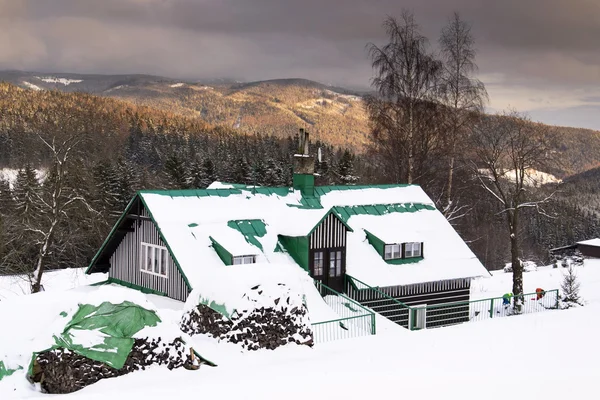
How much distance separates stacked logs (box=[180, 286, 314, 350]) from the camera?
11406mm

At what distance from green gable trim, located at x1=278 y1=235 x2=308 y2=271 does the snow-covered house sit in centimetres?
4

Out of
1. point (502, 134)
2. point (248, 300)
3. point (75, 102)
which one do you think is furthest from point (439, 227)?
point (75, 102)

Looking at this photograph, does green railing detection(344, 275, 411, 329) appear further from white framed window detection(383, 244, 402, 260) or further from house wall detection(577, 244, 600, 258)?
house wall detection(577, 244, 600, 258)

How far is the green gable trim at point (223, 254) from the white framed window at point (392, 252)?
21.5 ft

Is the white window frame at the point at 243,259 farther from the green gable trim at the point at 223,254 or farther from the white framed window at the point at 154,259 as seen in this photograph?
the white framed window at the point at 154,259

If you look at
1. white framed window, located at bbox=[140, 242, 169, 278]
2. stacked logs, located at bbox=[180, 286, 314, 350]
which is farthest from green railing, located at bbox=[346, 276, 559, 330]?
stacked logs, located at bbox=[180, 286, 314, 350]

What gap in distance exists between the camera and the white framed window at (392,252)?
21.5 meters

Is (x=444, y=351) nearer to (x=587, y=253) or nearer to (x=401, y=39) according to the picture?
(x=401, y=39)

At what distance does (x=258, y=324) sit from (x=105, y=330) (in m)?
3.24

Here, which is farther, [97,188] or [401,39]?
[97,188]

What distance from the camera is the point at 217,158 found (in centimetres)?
8956

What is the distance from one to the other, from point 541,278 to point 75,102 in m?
134

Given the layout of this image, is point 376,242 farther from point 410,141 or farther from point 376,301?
point 410,141

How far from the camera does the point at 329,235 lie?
1992 centimetres
